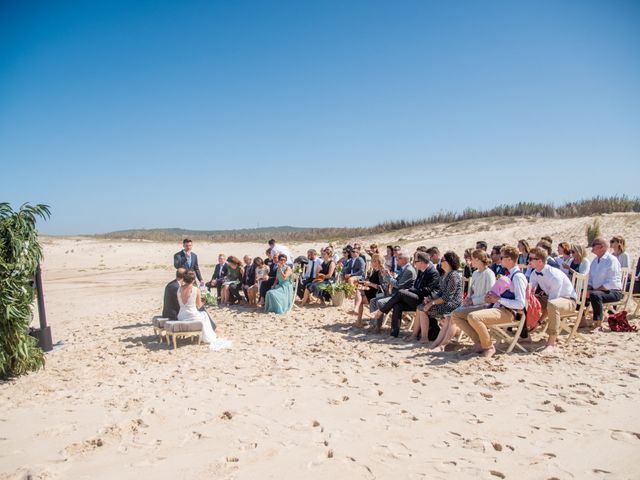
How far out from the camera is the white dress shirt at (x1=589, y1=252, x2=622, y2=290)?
24.3 ft

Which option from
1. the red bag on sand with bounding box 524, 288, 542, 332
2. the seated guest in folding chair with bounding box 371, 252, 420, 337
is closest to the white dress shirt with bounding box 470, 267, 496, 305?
the red bag on sand with bounding box 524, 288, 542, 332

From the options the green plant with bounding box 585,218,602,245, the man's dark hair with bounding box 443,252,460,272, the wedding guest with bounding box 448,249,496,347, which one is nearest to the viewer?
the wedding guest with bounding box 448,249,496,347

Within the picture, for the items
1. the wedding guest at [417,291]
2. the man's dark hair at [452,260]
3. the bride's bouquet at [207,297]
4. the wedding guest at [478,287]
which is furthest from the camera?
the bride's bouquet at [207,297]

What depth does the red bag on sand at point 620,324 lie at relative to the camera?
7168mm

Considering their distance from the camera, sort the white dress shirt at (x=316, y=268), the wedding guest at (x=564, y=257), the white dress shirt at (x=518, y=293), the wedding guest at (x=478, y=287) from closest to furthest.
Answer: the white dress shirt at (x=518, y=293), the wedding guest at (x=478, y=287), the wedding guest at (x=564, y=257), the white dress shirt at (x=316, y=268)

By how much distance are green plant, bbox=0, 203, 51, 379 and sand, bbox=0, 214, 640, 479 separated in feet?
1.01

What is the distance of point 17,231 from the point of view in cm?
558

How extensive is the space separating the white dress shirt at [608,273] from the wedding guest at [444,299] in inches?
104

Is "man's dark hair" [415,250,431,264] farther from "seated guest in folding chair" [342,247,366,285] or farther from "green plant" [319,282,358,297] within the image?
"seated guest in folding chair" [342,247,366,285]

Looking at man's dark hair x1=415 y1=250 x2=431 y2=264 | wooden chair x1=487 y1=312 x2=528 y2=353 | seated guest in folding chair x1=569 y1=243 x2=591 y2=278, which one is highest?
man's dark hair x1=415 y1=250 x2=431 y2=264

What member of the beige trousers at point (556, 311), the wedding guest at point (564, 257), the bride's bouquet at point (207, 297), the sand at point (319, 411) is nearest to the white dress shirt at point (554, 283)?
the beige trousers at point (556, 311)

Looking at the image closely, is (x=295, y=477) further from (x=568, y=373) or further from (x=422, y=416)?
(x=568, y=373)

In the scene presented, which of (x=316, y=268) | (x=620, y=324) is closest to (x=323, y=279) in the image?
(x=316, y=268)

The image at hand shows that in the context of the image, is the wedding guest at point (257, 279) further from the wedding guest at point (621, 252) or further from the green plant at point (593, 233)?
the green plant at point (593, 233)
